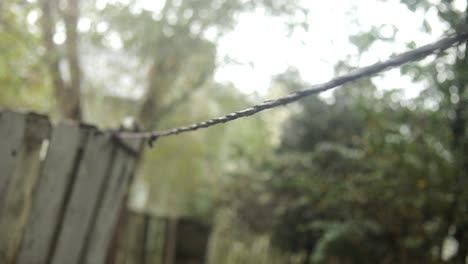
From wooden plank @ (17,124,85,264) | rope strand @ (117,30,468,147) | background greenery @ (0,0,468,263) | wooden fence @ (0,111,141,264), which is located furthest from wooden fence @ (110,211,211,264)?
rope strand @ (117,30,468,147)

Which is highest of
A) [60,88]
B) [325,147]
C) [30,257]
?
[60,88]

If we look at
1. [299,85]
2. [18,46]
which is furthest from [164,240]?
[299,85]

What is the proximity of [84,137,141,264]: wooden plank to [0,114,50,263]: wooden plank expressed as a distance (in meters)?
0.49

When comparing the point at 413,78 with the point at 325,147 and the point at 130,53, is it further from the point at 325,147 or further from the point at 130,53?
the point at 130,53

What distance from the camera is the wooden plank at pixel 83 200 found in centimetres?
242

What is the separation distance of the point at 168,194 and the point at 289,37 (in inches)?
386

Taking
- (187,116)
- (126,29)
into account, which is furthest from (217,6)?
(187,116)

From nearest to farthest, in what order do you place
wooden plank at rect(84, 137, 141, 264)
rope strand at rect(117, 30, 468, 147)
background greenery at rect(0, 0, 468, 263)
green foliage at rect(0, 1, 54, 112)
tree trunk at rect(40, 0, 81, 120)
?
rope strand at rect(117, 30, 468, 147)
wooden plank at rect(84, 137, 141, 264)
background greenery at rect(0, 0, 468, 263)
green foliage at rect(0, 1, 54, 112)
tree trunk at rect(40, 0, 81, 120)

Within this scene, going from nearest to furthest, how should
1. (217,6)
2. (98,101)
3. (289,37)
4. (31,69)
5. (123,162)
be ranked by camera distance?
(123,162) < (289,37) < (217,6) < (31,69) < (98,101)

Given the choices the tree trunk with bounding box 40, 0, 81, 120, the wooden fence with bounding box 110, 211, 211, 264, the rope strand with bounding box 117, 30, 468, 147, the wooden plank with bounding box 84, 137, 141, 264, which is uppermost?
the tree trunk with bounding box 40, 0, 81, 120

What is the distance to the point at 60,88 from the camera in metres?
5.51

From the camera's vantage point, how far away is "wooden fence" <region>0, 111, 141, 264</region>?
2.16m

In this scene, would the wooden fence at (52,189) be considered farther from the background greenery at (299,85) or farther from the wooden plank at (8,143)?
the background greenery at (299,85)

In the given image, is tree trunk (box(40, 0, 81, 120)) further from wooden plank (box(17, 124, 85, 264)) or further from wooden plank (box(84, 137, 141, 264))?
wooden plank (box(17, 124, 85, 264))
